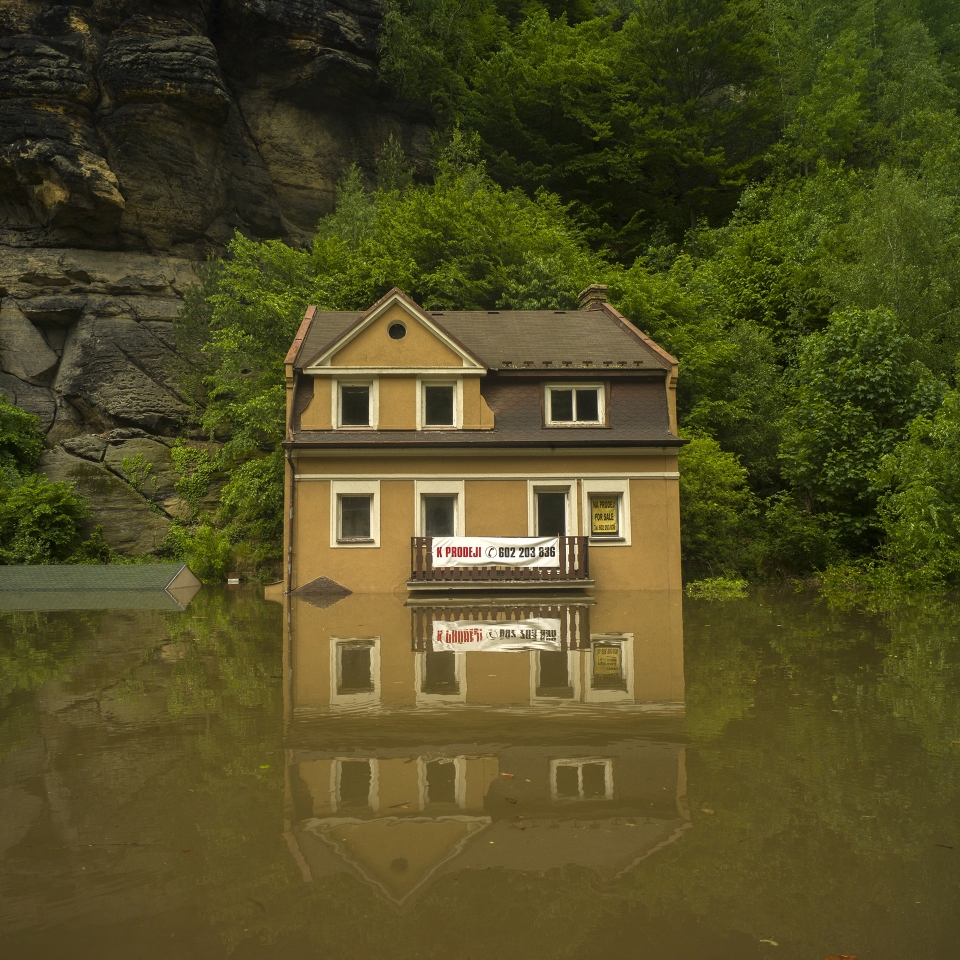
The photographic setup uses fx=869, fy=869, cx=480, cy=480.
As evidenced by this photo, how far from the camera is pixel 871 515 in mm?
26672

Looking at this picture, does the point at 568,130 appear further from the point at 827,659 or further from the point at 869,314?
the point at 827,659

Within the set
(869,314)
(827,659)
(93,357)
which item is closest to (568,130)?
(869,314)

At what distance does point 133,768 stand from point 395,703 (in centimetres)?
290

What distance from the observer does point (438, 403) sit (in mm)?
24016

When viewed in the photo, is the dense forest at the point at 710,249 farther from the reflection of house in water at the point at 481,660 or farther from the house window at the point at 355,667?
the house window at the point at 355,667

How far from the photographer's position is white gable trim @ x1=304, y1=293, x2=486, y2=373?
2343cm

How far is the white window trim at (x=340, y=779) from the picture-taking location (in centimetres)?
612

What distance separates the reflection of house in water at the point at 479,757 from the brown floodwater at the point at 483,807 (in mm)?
31

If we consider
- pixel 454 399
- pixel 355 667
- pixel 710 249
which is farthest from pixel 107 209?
pixel 355 667

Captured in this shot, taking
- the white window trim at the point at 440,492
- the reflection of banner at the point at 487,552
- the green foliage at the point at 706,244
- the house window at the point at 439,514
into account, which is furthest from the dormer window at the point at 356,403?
the green foliage at the point at 706,244

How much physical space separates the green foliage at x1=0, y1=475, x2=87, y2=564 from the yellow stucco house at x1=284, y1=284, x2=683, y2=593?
10222 mm

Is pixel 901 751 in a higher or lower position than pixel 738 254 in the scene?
lower

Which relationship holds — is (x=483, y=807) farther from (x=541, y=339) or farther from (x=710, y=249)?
(x=710, y=249)

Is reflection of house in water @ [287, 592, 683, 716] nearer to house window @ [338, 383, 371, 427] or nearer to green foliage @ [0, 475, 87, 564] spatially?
house window @ [338, 383, 371, 427]
